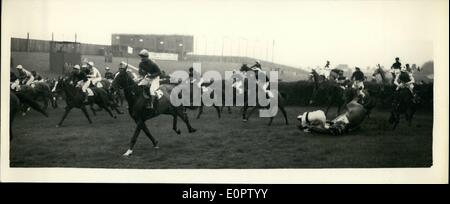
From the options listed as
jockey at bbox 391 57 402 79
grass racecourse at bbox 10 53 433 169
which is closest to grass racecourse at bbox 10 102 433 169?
grass racecourse at bbox 10 53 433 169

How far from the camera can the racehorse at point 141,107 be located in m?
5.89

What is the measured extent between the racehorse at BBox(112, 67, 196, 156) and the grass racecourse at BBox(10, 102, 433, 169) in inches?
4.1

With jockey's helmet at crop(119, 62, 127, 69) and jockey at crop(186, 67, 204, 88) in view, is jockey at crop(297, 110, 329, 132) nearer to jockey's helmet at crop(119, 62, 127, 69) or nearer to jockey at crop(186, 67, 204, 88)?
jockey at crop(186, 67, 204, 88)

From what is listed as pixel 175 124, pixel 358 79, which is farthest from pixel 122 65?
pixel 358 79

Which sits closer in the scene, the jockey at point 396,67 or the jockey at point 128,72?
the jockey at point 128,72

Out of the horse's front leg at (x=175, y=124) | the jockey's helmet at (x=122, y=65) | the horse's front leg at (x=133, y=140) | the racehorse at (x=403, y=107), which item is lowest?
the horse's front leg at (x=133, y=140)

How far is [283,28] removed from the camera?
20.5ft

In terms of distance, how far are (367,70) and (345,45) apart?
47 centimetres

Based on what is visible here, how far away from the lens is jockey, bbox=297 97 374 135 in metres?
6.28

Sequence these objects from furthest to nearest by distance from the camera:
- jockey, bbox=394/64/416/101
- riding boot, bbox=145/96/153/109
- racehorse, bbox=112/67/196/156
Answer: jockey, bbox=394/64/416/101 < riding boot, bbox=145/96/153/109 < racehorse, bbox=112/67/196/156

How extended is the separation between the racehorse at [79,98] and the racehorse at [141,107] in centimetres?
40

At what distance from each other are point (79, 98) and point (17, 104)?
0.81 meters

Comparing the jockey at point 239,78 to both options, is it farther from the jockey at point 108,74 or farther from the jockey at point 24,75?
the jockey at point 24,75

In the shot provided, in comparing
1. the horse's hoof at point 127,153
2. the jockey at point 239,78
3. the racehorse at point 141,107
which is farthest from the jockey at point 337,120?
the horse's hoof at point 127,153
